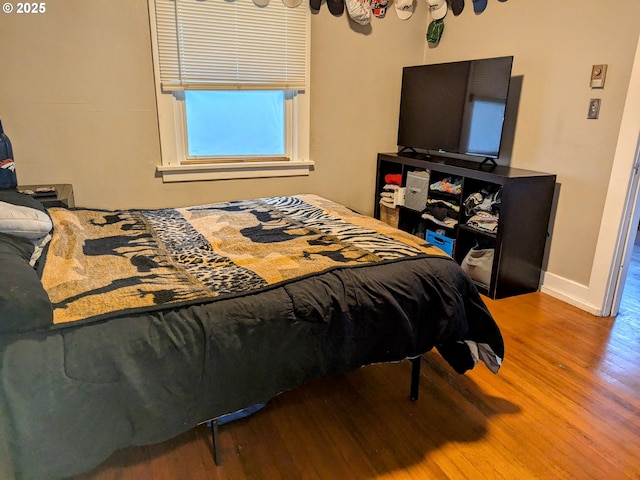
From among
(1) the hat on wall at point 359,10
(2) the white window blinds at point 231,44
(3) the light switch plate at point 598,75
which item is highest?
(1) the hat on wall at point 359,10

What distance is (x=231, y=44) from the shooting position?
3.20 meters

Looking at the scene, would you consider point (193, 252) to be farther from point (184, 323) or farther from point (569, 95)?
point (569, 95)

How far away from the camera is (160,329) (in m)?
1.33

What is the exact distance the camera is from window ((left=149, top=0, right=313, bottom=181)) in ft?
10.1

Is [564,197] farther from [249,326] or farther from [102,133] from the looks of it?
[102,133]

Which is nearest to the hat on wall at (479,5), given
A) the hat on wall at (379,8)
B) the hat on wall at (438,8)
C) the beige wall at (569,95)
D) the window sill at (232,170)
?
the beige wall at (569,95)

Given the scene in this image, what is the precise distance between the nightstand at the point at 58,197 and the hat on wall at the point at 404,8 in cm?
284

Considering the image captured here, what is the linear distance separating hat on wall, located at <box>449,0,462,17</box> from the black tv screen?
51 cm

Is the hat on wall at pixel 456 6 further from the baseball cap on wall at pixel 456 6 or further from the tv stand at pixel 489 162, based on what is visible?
the tv stand at pixel 489 162

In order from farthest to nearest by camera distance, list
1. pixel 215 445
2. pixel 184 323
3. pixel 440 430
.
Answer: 1. pixel 440 430
2. pixel 215 445
3. pixel 184 323

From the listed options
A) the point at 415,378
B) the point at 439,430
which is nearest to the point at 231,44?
the point at 415,378

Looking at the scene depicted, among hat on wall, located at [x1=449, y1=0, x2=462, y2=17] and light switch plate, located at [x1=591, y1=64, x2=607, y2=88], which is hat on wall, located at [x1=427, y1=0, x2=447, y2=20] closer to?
hat on wall, located at [x1=449, y1=0, x2=462, y2=17]

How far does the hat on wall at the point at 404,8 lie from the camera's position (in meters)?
3.62

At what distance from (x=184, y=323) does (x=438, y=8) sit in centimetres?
345
